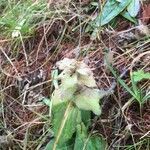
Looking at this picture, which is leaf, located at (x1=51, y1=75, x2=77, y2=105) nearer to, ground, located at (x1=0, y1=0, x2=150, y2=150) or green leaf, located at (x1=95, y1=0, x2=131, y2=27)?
ground, located at (x1=0, y1=0, x2=150, y2=150)

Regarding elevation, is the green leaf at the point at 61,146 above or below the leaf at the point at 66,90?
below

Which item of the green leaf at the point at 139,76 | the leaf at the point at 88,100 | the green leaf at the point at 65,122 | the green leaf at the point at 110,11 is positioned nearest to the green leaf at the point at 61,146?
the green leaf at the point at 65,122

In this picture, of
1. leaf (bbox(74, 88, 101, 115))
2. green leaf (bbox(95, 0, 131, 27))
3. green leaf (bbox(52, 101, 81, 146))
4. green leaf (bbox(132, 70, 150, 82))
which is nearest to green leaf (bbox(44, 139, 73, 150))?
green leaf (bbox(52, 101, 81, 146))

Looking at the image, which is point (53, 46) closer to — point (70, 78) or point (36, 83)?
point (36, 83)

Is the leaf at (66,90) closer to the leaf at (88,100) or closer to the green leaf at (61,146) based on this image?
the leaf at (88,100)

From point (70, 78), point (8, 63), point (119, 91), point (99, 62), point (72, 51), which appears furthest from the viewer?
point (8, 63)

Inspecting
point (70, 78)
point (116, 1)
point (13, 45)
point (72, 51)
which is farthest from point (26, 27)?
point (70, 78)
